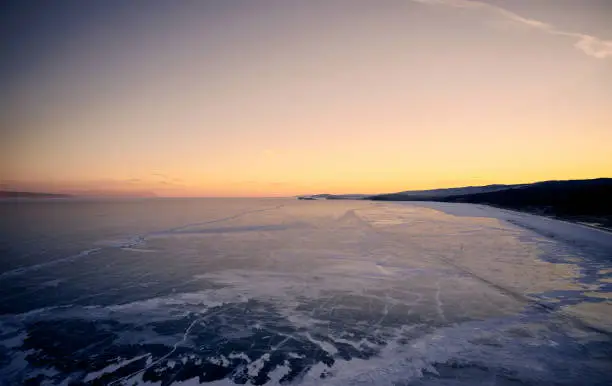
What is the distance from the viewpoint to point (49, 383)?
16.1 feet

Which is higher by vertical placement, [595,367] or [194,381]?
[595,367]

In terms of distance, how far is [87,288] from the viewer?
392 inches

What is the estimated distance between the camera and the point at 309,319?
7461 millimetres

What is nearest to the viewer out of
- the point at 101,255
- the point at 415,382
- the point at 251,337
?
the point at 415,382

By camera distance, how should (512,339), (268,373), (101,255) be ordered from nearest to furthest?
(268,373), (512,339), (101,255)

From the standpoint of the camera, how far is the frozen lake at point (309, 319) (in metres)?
5.17

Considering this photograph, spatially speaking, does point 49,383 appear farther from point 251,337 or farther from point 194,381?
point 251,337

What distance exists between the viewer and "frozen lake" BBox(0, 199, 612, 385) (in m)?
5.17

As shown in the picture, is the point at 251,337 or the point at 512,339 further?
the point at 251,337

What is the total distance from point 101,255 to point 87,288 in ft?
19.0

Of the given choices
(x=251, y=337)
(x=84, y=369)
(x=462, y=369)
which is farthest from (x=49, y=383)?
(x=462, y=369)

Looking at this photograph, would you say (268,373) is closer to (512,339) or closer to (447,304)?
(512,339)

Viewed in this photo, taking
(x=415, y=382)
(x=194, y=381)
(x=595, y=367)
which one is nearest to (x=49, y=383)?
(x=194, y=381)

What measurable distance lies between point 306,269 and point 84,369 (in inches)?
322
